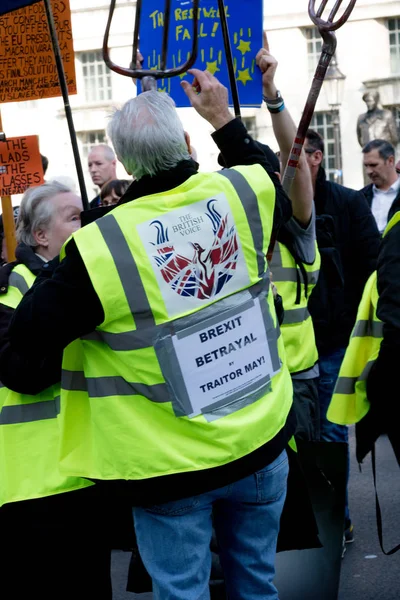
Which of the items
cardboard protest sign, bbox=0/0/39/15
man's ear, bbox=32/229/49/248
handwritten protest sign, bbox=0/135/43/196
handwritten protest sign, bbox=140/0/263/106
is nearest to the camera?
man's ear, bbox=32/229/49/248

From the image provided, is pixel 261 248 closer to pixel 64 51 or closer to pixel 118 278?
pixel 118 278

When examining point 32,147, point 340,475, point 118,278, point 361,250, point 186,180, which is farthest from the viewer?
point 361,250

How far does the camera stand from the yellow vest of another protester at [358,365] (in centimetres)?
388

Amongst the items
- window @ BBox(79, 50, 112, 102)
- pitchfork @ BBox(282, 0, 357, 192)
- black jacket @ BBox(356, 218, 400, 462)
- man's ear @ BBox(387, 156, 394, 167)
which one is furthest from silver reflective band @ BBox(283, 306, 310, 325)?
window @ BBox(79, 50, 112, 102)

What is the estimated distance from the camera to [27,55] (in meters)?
4.69

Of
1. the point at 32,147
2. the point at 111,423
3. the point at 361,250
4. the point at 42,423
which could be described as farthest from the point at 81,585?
the point at 361,250

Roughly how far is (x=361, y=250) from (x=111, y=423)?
3.29 metres

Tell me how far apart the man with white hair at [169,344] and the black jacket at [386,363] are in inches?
31.8

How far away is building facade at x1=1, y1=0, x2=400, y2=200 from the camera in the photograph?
99.6 ft

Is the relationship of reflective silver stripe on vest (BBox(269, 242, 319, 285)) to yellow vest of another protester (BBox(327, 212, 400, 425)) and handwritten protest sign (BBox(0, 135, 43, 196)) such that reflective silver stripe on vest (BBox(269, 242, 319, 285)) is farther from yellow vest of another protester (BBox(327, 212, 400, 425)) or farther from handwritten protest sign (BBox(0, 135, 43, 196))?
handwritten protest sign (BBox(0, 135, 43, 196))

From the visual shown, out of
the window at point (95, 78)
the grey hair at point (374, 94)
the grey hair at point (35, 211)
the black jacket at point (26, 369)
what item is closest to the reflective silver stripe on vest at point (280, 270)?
the grey hair at point (35, 211)

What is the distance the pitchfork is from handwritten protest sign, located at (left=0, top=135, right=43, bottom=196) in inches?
68.7

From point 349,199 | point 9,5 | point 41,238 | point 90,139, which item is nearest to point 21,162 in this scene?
point 9,5

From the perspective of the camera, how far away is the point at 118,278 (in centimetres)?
261
